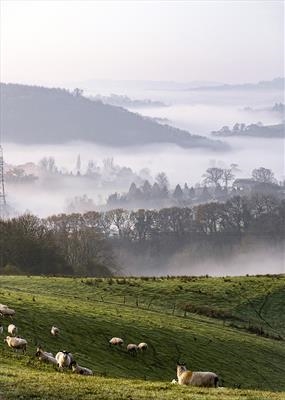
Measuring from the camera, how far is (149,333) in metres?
45.6

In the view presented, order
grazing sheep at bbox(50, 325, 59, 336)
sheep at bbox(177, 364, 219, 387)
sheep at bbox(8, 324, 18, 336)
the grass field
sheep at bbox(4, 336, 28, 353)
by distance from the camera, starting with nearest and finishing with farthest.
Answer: the grass field < sheep at bbox(177, 364, 219, 387) < sheep at bbox(4, 336, 28, 353) < sheep at bbox(8, 324, 18, 336) < grazing sheep at bbox(50, 325, 59, 336)

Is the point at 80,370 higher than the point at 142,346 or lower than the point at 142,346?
higher

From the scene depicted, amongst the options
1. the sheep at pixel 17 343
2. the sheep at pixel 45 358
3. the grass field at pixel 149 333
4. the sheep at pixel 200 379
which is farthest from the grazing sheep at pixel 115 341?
the sheep at pixel 200 379

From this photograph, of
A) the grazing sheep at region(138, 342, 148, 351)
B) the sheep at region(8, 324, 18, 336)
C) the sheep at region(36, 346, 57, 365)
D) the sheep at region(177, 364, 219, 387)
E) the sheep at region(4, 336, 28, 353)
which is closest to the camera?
the sheep at region(177, 364, 219, 387)

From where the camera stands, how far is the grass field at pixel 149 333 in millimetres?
24609

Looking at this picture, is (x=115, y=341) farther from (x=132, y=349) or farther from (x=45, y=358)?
(x=45, y=358)

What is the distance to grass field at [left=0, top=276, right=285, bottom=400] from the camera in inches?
969

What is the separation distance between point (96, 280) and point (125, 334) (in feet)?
78.4

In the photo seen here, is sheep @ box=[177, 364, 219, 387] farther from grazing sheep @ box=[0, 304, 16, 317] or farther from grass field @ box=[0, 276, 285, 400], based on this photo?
grazing sheep @ box=[0, 304, 16, 317]

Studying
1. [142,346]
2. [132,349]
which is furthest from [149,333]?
[132,349]

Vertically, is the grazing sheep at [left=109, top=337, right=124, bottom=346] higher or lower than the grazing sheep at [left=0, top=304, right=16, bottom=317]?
lower

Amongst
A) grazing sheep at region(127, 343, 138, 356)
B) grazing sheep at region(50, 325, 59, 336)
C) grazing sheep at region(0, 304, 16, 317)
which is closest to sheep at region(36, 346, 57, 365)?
grazing sheep at region(50, 325, 59, 336)

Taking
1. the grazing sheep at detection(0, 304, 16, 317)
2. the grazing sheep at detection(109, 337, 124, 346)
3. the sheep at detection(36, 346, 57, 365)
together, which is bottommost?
the grazing sheep at detection(109, 337, 124, 346)

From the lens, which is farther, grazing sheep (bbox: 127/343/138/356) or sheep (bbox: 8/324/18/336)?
grazing sheep (bbox: 127/343/138/356)
